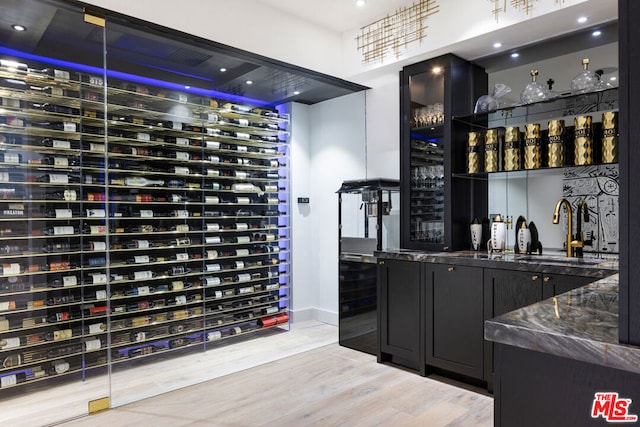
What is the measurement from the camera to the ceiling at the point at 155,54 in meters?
2.73

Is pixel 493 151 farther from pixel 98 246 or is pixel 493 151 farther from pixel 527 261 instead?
pixel 98 246

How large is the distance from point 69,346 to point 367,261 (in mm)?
2506

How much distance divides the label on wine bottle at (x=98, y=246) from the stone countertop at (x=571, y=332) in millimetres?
2676

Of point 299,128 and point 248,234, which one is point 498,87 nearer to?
point 299,128

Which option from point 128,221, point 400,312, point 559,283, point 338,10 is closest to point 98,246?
point 128,221

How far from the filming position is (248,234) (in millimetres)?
4453

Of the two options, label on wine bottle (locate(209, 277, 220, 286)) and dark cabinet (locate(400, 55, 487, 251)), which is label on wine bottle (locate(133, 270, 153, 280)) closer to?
label on wine bottle (locate(209, 277, 220, 286))

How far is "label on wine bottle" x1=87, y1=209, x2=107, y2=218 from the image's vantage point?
3.00 metres

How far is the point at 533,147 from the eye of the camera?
11.0ft

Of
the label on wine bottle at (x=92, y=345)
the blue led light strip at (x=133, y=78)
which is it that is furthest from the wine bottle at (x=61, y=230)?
the blue led light strip at (x=133, y=78)

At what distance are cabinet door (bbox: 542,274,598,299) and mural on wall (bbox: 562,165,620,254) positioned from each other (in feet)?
1.85

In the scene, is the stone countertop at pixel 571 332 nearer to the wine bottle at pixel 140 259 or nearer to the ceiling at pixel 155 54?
the wine bottle at pixel 140 259

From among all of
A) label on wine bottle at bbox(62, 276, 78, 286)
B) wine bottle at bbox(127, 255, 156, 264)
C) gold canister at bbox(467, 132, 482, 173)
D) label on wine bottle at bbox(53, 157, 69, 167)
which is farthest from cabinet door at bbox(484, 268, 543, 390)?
label on wine bottle at bbox(53, 157, 69, 167)

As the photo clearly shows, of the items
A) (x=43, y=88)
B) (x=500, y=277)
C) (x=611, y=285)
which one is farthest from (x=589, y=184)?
(x=43, y=88)
